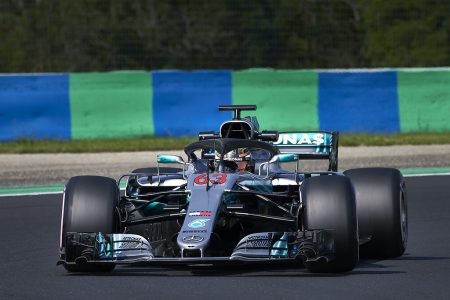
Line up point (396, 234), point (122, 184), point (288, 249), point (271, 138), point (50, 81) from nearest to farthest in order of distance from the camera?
point (288, 249) < point (396, 234) < point (271, 138) < point (122, 184) < point (50, 81)

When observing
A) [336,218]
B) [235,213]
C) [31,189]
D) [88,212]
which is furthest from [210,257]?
[31,189]

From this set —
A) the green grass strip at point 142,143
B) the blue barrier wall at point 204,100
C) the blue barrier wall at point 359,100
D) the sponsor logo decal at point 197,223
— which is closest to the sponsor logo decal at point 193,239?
the sponsor logo decal at point 197,223

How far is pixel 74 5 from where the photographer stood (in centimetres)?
2270

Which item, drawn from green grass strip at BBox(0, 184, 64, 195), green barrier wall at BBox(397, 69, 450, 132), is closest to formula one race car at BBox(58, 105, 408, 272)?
green grass strip at BBox(0, 184, 64, 195)

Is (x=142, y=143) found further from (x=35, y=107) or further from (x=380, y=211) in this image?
(x=380, y=211)

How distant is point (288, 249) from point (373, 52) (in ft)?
50.6

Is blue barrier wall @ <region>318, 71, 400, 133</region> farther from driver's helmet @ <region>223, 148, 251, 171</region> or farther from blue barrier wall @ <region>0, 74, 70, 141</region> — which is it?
driver's helmet @ <region>223, 148, 251, 171</region>

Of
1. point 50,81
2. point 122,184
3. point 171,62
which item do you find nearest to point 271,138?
point 122,184

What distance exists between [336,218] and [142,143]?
12120mm

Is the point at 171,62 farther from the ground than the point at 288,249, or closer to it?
farther from the ground

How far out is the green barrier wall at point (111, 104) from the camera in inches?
814

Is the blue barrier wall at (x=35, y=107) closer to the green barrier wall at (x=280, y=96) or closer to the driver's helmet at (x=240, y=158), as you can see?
the green barrier wall at (x=280, y=96)

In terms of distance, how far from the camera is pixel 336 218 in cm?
843

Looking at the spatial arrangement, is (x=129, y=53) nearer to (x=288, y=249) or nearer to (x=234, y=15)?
(x=234, y=15)
